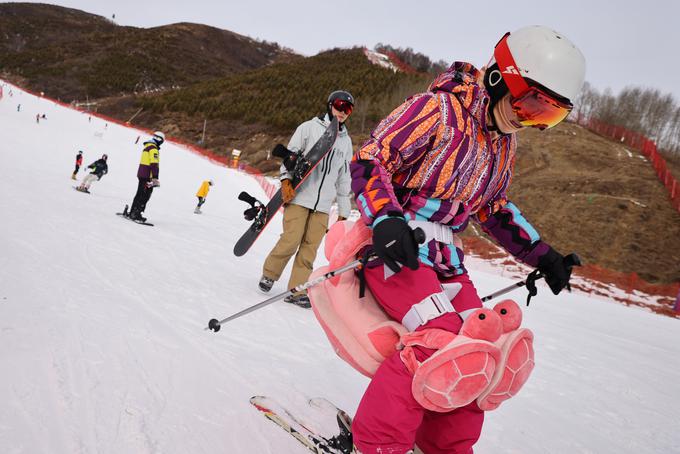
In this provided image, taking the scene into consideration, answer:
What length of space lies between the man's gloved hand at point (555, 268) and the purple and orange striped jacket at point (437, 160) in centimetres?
52

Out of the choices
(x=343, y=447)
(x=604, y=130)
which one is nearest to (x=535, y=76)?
(x=343, y=447)

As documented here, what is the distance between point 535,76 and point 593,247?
22.6 metres

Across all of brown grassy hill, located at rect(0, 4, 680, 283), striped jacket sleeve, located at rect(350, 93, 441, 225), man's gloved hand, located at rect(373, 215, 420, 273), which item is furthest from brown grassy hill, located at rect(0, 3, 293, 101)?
man's gloved hand, located at rect(373, 215, 420, 273)

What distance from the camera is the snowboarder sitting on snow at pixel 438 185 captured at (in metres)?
1.57

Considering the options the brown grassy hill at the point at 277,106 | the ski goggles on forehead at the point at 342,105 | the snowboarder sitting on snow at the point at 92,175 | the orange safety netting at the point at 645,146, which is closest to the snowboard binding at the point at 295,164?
the ski goggles on forehead at the point at 342,105

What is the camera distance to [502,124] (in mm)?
1916

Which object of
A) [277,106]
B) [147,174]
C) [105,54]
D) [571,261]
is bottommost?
[147,174]

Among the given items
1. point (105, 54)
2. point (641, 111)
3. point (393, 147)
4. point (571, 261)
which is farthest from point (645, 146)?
point (105, 54)

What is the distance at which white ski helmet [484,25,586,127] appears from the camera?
1.76m

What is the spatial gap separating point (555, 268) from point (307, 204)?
2.93 m

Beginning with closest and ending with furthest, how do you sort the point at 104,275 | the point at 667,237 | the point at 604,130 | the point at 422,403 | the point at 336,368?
1. the point at 422,403
2. the point at 336,368
3. the point at 104,275
4. the point at 667,237
5. the point at 604,130

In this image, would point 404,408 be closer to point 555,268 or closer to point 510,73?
point 555,268

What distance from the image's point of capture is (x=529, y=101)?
1.81m

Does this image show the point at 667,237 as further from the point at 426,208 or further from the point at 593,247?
the point at 426,208
